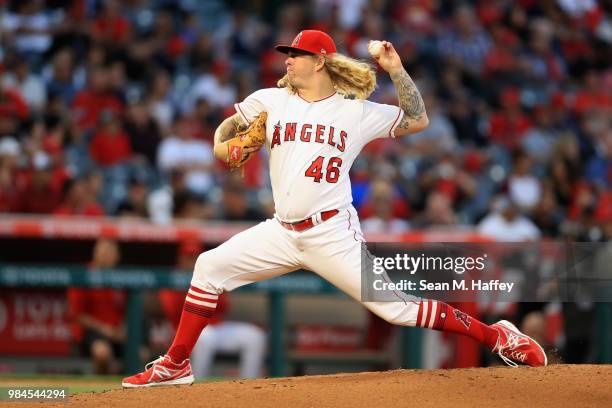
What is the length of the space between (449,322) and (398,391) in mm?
493

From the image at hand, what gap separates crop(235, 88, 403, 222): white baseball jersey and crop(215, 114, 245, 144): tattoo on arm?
13 centimetres

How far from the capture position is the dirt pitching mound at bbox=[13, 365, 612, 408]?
17.9 ft

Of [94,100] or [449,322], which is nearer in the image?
[449,322]

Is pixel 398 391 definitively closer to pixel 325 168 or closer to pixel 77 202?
pixel 325 168

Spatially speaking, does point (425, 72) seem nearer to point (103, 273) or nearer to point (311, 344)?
point (311, 344)

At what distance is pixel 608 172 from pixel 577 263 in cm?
821

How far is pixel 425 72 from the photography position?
1468 centimetres

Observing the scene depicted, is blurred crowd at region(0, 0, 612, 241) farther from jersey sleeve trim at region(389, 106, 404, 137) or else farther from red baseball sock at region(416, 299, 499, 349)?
jersey sleeve trim at region(389, 106, 404, 137)

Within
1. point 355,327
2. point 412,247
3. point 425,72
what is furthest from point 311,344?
point 425,72

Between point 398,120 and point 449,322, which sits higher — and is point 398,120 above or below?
above

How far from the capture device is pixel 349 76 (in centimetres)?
593

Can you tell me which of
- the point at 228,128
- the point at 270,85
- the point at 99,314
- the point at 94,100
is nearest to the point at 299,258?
the point at 228,128

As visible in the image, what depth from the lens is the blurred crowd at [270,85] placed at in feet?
36.1

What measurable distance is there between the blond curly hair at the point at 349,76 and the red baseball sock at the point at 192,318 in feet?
3.79
